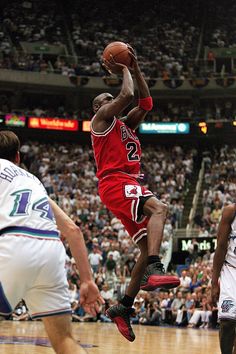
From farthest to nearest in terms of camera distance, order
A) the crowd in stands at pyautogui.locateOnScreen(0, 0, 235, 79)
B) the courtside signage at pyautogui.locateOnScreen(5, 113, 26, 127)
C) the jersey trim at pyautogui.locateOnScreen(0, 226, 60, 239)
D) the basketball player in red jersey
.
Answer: the crowd in stands at pyautogui.locateOnScreen(0, 0, 235, 79) → the courtside signage at pyautogui.locateOnScreen(5, 113, 26, 127) → the basketball player in red jersey → the jersey trim at pyautogui.locateOnScreen(0, 226, 60, 239)

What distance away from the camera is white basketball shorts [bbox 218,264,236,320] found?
569 centimetres

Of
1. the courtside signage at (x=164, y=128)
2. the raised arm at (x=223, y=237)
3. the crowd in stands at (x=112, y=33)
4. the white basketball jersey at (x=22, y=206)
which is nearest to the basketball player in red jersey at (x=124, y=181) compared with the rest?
the raised arm at (x=223, y=237)

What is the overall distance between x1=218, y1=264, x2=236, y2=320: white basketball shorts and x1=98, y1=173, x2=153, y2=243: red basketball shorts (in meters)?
1.07

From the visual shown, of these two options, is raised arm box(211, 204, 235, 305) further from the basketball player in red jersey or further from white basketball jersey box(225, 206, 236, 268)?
the basketball player in red jersey

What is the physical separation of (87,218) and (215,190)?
18.6 ft

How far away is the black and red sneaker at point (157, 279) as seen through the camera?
230 inches

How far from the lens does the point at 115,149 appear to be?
673cm

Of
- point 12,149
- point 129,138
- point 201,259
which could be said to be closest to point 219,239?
point 129,138

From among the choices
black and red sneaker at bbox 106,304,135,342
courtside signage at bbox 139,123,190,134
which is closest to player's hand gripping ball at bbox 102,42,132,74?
black and red sneaker at bbox 106,304,135,342

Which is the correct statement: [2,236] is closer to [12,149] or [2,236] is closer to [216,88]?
[12,149]

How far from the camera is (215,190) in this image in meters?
25.1

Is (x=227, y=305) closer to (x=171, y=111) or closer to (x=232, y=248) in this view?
(x=232, y=248)

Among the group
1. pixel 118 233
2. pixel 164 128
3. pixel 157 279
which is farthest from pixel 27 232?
pixel 164 128

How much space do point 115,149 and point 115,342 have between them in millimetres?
5600
